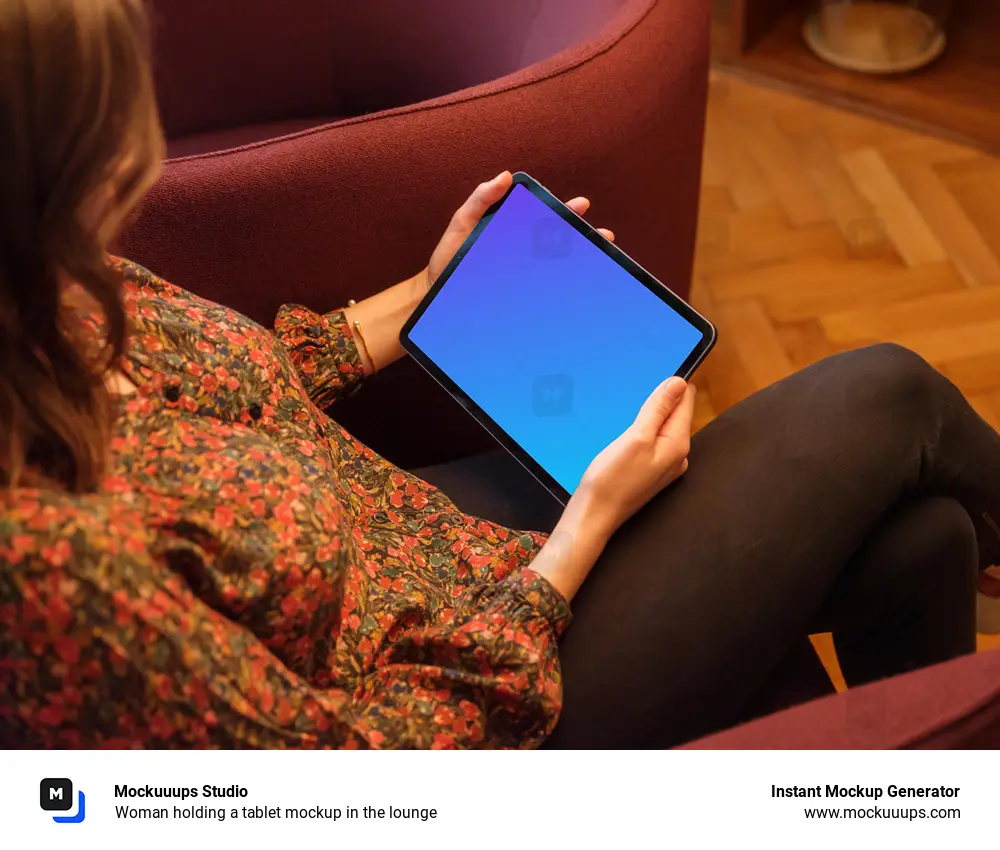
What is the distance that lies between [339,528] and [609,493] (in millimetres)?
207

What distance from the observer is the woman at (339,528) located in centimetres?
57

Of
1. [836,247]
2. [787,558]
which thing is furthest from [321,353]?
[836,247]

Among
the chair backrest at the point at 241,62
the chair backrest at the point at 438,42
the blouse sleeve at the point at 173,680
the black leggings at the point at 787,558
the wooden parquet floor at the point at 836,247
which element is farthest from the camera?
the wooden parquet floor at the point at 836,247

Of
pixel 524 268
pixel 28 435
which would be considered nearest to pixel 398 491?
pixel 524 268

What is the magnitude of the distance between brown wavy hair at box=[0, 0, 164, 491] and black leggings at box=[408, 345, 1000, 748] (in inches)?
15.3

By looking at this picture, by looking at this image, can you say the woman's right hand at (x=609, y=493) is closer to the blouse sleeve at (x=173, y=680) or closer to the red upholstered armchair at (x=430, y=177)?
the blouse sleeve at (x=173, y=680)

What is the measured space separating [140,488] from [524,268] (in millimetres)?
394

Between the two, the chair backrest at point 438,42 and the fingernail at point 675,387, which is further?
the chair backrest at point 438,42

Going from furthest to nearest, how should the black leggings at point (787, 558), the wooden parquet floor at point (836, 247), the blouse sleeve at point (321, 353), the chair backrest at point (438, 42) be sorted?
the wooden parquet floor at point (836, 247) < the chair backrest at point (438, 42) < the blouse sleeve at point (321, 353) < the black leggings at point (787, 558)

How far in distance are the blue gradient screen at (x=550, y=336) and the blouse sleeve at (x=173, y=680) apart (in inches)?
8.0

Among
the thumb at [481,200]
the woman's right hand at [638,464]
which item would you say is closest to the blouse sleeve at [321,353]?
the thumb at [481,200]

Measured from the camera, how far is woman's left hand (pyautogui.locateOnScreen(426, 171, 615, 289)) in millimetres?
880

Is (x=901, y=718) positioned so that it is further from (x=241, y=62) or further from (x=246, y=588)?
(x=241, y=62)

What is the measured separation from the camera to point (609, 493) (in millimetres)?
752
